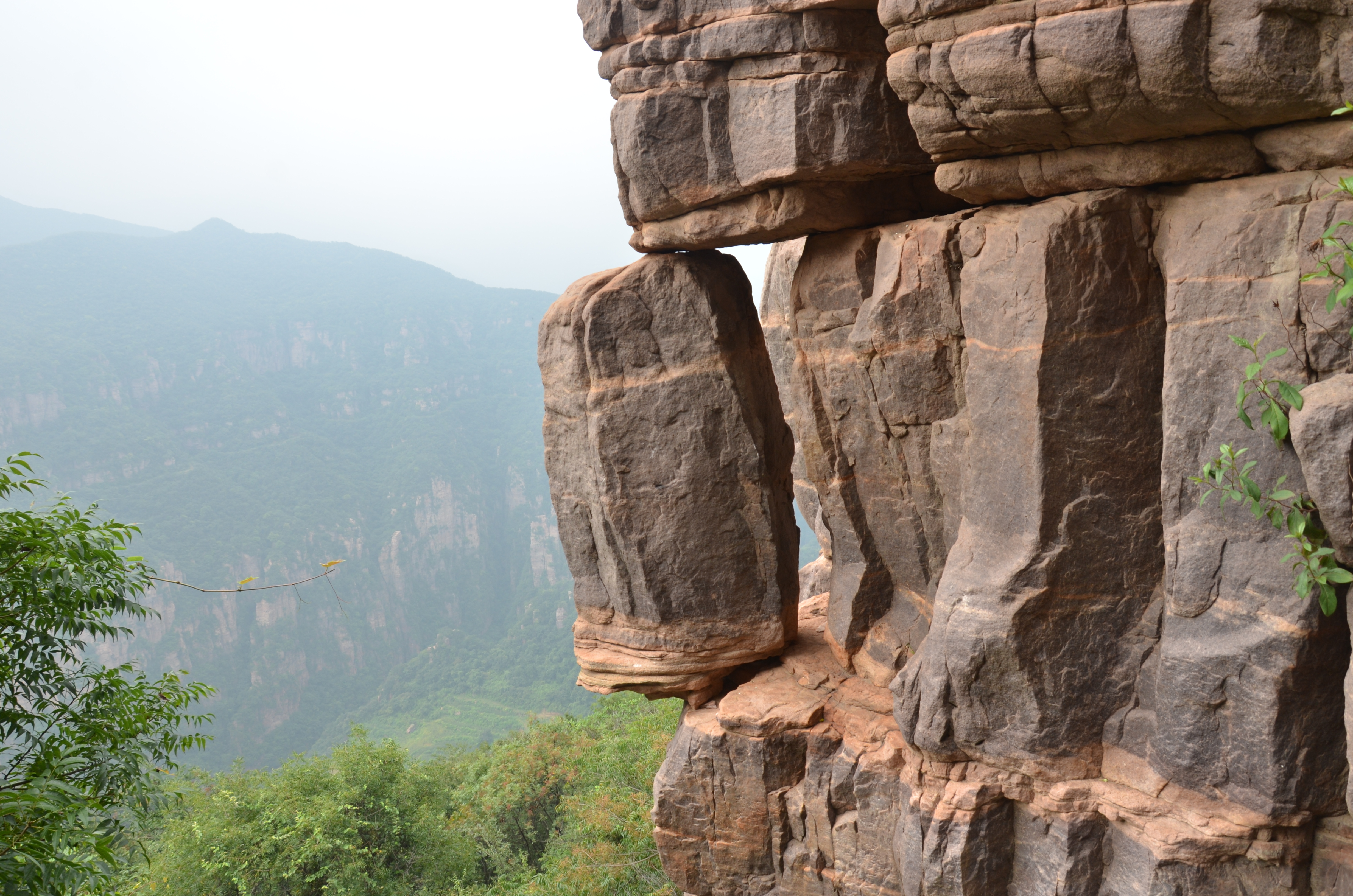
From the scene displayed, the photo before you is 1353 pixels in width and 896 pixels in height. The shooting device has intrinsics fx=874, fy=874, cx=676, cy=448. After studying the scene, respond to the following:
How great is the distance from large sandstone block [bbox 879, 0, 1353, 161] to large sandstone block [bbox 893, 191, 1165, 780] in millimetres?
741

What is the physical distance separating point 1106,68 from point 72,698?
39.6 feet

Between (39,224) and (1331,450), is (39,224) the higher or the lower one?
the higher one

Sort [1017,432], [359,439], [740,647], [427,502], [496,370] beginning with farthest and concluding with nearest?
[496,370]
[359,439]
[427,502]
[740,647]
[1017,432]

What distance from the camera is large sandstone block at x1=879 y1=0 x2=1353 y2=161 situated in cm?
558

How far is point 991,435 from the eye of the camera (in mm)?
7680

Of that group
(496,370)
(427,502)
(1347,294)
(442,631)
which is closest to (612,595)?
(1347,294)

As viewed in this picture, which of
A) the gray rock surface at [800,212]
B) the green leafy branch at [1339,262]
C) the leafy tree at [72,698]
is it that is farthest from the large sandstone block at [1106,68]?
the leafy tree at [72,698]

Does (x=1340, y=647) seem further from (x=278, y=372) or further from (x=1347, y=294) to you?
(x=278, y=372)

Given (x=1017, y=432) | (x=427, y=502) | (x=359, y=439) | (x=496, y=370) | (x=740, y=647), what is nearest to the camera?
(x=1017, y=432)

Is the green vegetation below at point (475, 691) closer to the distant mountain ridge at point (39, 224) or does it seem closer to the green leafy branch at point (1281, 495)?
the green leafy branch at point (1281, 495)

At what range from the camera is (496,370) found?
4717 inches

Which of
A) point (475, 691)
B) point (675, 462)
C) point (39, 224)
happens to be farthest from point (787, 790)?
point (39, 224)

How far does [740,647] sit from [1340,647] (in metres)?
6.39

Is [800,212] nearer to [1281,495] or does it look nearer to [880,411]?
[880,411]
